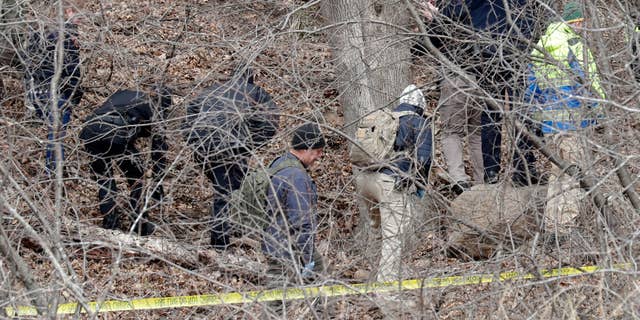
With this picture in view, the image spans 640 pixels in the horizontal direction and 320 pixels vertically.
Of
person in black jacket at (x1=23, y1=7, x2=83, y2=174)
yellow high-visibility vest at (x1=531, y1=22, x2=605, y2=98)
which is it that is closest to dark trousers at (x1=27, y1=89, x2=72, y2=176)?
person in black jacket at (x1=23, y1=7, x2=83, y2=174)

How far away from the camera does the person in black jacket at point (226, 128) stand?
664 cm

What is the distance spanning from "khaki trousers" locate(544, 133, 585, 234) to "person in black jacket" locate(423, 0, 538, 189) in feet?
0.61

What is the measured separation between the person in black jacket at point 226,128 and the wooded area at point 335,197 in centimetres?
14

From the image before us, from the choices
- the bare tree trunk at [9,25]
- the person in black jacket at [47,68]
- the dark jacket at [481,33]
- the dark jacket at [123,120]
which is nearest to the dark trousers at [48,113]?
the person in black jacket at [47,68]

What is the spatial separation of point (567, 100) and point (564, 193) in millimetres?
739

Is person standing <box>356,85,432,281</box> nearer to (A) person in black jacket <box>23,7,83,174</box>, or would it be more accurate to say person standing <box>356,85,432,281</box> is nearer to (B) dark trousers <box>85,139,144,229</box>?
(B) dark trousers <box>85,139,144,229</box>

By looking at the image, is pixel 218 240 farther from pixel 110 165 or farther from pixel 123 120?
pixel 110 165

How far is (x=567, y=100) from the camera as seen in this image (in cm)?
572

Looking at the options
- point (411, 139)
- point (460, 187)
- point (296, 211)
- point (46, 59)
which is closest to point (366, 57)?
point (411, 139)

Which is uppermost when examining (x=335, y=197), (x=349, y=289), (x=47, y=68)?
(x=47, y=68)

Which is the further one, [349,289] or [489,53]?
[489,53]

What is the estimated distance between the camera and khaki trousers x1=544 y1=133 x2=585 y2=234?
611 cm

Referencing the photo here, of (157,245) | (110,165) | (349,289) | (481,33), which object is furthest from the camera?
(110,165)

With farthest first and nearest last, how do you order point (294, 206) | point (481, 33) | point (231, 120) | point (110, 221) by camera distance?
point (110, 221), point (481, 33), point (231, 120), point (294, 206)
